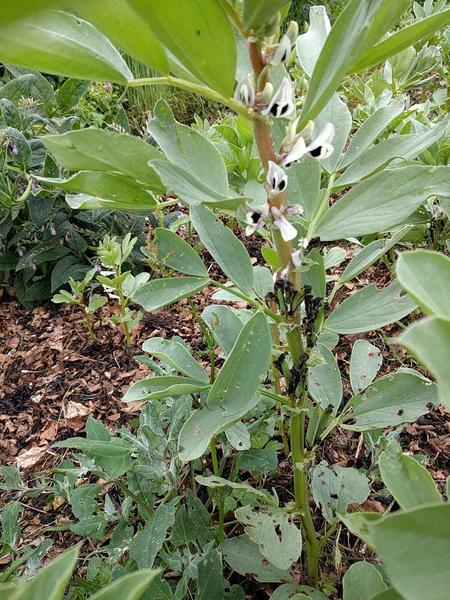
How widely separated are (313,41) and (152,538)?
810 mm

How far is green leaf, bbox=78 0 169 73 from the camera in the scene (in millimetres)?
507

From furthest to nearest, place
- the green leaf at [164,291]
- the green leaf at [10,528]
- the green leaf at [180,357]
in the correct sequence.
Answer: the green leaf at [10,528] → the green leaf at [180,357] → the green leaf at [164,291]

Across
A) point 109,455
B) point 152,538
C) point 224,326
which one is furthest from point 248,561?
point 224,326

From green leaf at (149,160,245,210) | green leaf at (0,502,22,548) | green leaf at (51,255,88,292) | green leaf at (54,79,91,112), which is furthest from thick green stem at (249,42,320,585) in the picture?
green leaf at (54,79,91,112)

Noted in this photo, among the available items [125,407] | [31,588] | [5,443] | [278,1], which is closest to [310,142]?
[278,1]

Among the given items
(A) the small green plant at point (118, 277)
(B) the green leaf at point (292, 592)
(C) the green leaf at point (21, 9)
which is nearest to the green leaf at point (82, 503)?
(B) the green leaf at point (292, 592)

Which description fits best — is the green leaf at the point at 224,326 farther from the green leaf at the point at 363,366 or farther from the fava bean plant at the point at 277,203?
the green leaf at the point at 363,366

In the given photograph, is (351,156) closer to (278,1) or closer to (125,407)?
(278,1)

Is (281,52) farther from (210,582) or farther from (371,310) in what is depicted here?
(210,582)

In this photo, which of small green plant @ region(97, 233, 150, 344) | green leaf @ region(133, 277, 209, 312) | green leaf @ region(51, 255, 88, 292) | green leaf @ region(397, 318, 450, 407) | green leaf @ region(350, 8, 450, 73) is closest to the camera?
green leaf @ region(397, 318, 450, 407)

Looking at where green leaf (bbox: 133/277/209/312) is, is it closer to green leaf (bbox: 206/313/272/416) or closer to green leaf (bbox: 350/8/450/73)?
green leaf (bbox: 206/313/272/416)

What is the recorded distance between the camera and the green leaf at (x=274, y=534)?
838mm

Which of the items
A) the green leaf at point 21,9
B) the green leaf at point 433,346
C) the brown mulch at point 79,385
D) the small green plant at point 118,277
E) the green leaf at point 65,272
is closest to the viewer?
the green leaf at point 21,9

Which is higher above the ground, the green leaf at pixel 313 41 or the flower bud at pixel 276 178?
the green leaf at pixel 313 41
